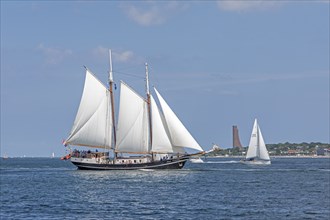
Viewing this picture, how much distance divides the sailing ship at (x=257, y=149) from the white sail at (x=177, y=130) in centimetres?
6049

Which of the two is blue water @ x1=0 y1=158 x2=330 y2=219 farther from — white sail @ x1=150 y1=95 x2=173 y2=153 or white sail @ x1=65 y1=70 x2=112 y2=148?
white sail @ x1=65 y1=70 x2=112 y2=148

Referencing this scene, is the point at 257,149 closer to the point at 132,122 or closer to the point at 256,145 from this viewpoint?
the point at 256,145

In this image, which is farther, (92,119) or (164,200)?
(92,119)

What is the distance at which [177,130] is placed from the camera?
355 feet

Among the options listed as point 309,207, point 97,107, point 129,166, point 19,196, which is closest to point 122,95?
point 97,107

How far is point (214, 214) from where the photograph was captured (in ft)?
170

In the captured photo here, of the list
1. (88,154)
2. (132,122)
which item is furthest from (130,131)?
(88,154)

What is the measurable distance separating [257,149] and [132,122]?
62471 millimetres

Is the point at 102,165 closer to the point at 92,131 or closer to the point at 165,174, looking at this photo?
the point at 92,131

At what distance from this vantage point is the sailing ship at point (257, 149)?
550 feet

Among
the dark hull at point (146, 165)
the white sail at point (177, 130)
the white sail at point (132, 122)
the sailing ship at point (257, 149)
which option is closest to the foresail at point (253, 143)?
the sailing ship at point (257, 149)

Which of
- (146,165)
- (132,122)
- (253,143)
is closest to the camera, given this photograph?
(132,122)

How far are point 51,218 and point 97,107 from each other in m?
64.7

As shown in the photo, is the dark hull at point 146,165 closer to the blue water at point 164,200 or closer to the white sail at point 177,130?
the white sail at point 177,130
